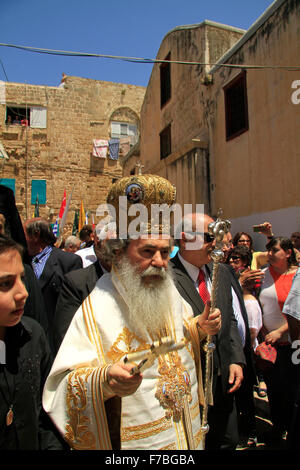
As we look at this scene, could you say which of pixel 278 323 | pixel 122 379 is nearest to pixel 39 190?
pixel 278 323

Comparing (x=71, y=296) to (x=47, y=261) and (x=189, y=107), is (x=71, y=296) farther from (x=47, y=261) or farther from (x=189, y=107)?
(x=189, y=107)

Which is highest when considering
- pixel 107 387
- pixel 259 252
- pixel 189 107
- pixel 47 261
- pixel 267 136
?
pixel 189 107

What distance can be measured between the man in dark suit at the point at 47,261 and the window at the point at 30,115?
17.8m

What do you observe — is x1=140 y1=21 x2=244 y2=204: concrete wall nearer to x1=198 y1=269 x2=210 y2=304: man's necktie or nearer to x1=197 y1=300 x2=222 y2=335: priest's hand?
x1=198 y1=269 x2=210 y2=304: man's necktie

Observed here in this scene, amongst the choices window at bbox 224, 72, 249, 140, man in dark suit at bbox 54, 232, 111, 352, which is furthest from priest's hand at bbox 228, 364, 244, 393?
window at bbox 224, 72, 249, 140

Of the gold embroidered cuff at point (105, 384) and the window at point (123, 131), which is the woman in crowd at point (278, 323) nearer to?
the gold embroidered cuff at point (105, 384)

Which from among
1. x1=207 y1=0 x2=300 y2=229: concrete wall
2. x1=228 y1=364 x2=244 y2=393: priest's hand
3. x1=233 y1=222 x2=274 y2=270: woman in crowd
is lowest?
x1=228 y1=364 x2=244 y2=393: priest's hand

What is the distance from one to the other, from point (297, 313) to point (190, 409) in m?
1.36

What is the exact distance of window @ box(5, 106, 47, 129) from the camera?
19.3m

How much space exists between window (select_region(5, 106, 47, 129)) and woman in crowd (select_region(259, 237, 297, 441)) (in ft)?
61.9

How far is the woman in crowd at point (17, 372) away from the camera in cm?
146

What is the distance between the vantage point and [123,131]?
70.1 ft

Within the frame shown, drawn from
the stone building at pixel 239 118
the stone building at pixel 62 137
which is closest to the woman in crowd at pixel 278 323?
the stone building at pixel 239 118

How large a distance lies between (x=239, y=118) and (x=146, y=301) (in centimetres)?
829
